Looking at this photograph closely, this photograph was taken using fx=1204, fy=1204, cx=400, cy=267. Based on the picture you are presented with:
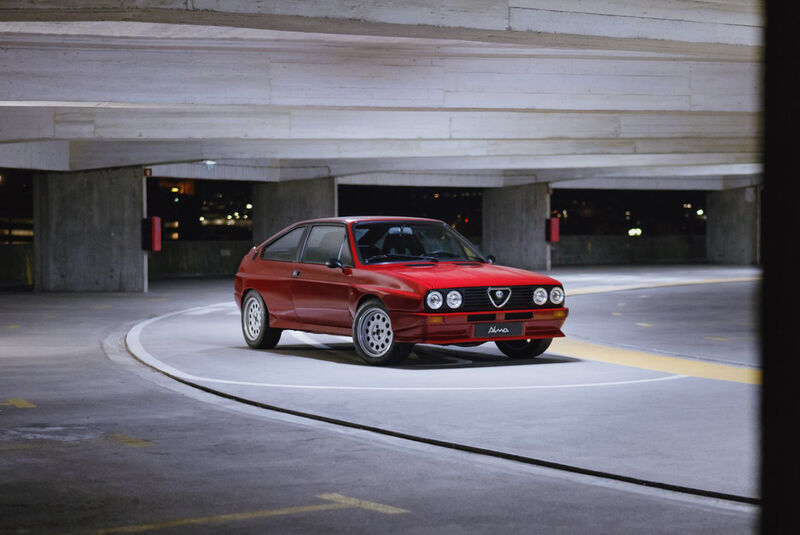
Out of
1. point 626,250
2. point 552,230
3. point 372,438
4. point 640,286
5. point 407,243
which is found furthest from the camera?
point 626,250

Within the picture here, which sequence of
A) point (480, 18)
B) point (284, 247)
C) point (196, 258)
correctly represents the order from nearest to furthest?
point (480, 18) < point (284, 247) < point (196, 258)

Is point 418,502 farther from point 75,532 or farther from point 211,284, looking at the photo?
point 211,284

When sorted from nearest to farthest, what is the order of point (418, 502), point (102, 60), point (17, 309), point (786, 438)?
point (786, 438)
point (418, 502)
point (102, 60)
point (17, 309)

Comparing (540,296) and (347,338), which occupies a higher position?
(540,296)

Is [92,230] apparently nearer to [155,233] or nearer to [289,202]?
[155,233]

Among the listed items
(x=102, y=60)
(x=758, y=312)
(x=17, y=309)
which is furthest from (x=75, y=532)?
(x=17, y=309)

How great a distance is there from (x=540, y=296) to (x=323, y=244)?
272 centimetres

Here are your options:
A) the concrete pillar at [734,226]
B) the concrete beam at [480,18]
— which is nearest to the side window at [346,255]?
the concrete beam at [480,18]

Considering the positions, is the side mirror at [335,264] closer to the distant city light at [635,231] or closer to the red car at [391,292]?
the red car at [391,292]

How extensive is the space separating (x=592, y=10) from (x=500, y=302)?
3.13 m

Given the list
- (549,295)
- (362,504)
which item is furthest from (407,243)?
(362,504)

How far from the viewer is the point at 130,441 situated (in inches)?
326

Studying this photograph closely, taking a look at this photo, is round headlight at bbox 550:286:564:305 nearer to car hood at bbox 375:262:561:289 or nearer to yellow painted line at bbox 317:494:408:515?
car hood at bbox 375:262:561:289

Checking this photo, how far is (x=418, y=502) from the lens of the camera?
630cm
